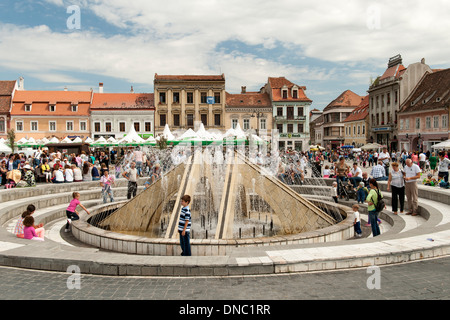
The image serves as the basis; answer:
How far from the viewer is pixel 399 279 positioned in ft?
18.3

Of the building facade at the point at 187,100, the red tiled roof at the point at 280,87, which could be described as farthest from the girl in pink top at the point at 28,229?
the red tiled roof at the point at 280,87

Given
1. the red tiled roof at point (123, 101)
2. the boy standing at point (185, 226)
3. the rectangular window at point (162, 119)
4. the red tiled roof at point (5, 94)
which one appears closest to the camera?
the boy standing at point (185, 226)

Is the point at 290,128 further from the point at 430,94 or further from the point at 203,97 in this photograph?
the point at 430,94

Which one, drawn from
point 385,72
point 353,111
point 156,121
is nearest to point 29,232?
point 156,121

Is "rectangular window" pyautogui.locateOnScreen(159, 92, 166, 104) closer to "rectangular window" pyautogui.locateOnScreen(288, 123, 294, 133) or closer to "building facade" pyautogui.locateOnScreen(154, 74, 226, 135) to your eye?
"building facade" pyautogui.locateOnScreen(154, 74, 226, 135)

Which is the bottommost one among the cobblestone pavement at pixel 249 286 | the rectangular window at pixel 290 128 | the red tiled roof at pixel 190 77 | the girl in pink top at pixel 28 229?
the cobblestone pavement at pixel 249 286

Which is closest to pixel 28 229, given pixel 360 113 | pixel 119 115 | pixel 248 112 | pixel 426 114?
pixel 426 114

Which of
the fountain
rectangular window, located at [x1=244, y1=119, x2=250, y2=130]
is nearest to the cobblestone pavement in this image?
the fountain

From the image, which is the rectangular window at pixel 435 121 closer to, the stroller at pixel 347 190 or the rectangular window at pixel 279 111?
the rectangular window at pixel 279 111

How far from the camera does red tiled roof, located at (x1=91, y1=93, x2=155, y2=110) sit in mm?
54031

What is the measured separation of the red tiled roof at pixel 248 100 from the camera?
187ft

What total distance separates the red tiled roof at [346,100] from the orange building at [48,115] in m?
43.6

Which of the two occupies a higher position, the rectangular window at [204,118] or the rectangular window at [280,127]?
the rectangular window at [204,118]

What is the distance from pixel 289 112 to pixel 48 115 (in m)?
34.8
